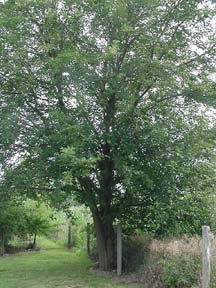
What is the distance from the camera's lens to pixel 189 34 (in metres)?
10.8

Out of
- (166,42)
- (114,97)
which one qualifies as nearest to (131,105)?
(114,97)

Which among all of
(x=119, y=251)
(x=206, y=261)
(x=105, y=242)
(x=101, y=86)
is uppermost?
(x=101, y=86)

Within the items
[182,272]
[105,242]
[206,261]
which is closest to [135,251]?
[105,242]

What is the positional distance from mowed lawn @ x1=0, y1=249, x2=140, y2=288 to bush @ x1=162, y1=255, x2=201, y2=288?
146 centimetres

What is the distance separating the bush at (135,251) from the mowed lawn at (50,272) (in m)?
0.81

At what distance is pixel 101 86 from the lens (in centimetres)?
1021

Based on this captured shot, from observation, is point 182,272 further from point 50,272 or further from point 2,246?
point 2,246

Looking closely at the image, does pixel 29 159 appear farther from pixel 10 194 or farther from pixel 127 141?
pixel 127 141

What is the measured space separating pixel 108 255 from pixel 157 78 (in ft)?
16.2

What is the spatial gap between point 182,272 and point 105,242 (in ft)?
14.2

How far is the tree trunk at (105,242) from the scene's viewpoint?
12.1 m

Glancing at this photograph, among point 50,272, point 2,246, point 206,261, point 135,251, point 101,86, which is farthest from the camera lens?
point 2,246

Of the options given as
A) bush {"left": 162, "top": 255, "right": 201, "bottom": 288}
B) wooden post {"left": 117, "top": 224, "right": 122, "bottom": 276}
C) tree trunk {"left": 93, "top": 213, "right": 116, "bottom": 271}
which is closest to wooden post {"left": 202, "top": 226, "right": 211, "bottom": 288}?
bush {"left": 162, "top": 255, "right": 201, "bottom": 288}

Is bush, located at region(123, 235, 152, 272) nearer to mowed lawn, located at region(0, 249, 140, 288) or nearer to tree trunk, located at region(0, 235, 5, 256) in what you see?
mowed lawn, located at region(0, 249, 140, 288)
